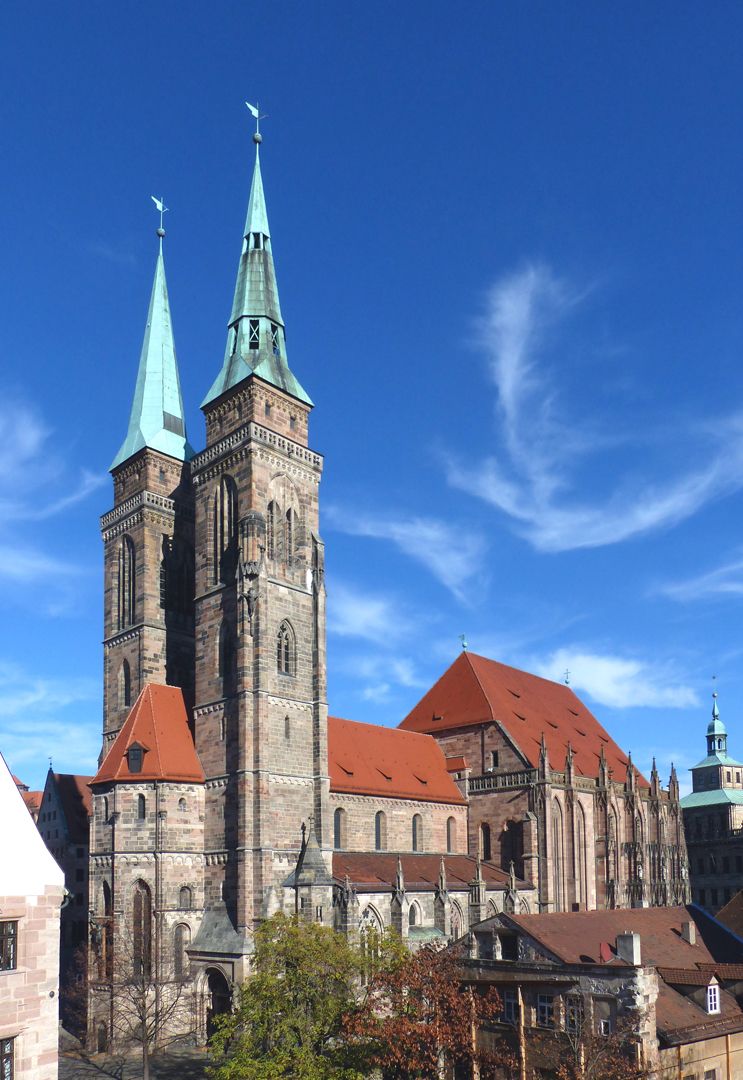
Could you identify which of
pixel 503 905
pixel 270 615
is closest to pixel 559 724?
pixel 503 905

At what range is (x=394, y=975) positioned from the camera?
104 ft

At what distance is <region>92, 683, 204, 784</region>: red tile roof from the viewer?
50062 mm

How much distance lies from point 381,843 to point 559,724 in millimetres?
20746

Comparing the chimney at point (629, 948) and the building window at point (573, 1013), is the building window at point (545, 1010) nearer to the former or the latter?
the building window at point (573, 1013)

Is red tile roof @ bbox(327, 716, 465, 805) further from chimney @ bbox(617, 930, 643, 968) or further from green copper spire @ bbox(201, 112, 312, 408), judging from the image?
chimney @ bbox(617, 930, 643, 968)

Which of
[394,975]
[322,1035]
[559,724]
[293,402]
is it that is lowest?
[322,1035]

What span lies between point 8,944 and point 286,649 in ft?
105

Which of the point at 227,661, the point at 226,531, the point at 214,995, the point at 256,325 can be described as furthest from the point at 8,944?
the point at 256,325

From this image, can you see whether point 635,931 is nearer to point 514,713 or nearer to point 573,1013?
point 573,1013

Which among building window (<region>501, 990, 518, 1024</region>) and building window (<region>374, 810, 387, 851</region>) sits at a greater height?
building window (<region>374, 810, 387, 851</region>)

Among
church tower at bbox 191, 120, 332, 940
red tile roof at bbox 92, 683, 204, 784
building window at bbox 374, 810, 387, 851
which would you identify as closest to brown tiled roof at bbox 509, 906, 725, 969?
church tower at bbox 191, 120, 332, 940

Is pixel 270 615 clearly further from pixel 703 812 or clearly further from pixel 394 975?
pixel 703 812

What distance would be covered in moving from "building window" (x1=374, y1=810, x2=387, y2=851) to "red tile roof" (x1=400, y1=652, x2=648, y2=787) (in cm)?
1073

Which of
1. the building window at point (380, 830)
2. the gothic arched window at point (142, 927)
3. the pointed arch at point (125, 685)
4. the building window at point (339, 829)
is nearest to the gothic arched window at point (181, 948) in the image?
the gothic arched window at point (142, 927)
